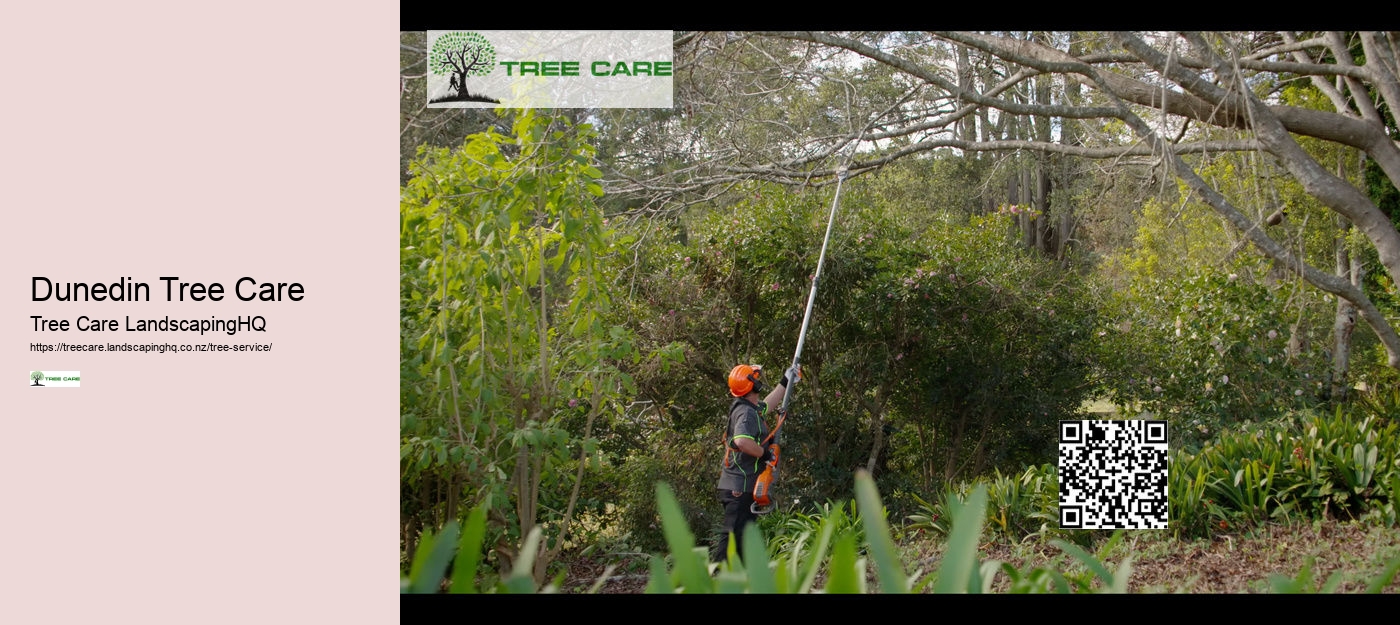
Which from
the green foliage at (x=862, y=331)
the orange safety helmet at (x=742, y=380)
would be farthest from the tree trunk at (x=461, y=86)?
the green foliage at (x=862, y=331)

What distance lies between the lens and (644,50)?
5.06 metres

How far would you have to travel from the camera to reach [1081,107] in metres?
6.03

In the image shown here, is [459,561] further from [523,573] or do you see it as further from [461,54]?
[461,54]

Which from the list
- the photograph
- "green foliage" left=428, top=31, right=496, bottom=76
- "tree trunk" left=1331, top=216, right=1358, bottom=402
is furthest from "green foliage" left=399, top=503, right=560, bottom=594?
"tree trunk" left=1331, top=216, right=1358, bottom=402

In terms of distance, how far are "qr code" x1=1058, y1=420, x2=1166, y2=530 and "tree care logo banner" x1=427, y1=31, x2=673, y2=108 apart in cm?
288

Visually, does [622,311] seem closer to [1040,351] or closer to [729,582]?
[1040,351]

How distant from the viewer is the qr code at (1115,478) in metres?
4.95

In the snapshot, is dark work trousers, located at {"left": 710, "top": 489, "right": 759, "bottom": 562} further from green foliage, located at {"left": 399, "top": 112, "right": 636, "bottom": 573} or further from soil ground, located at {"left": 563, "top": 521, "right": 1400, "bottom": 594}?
green foliage, located at {"left": 399, "top": 112, "right": 636, "bottom": 573}

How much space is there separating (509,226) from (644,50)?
1.37 metres

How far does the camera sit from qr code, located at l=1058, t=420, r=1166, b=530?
4.95m

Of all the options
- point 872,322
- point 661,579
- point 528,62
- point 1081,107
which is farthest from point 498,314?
point 1081,107
